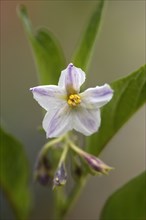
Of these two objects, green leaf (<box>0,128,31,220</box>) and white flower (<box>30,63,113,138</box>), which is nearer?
white flower (<box>30,63,113,138</box>)

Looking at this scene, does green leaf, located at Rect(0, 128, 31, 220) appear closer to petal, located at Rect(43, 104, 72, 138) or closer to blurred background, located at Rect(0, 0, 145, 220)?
petal, located at Rect(43, 104, 72, 138)

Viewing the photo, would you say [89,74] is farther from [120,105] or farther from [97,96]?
[97,96]

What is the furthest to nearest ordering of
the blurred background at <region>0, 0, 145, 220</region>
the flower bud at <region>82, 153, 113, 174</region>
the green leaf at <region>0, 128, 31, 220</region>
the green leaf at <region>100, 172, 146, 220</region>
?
1. the blurred background at <region>0, 0, 145, 220</region>
2. the green leaf at <region>0, 128, 31, 220</region>
3. the green leaf at <region>100, 172, 146, 220</region>
4. the flower bud at <region>82, 153, 113, 174</region>

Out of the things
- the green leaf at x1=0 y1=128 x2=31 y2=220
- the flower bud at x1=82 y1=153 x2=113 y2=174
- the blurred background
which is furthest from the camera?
the blurred background

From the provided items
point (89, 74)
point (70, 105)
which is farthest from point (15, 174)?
point (89, 74)

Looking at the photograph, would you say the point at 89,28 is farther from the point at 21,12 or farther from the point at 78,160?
the point at 78,160

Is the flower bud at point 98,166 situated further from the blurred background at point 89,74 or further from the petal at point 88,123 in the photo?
the blurred background at point 89,74

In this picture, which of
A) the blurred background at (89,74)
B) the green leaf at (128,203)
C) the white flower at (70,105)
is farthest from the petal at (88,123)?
the blurred background at (89,74)

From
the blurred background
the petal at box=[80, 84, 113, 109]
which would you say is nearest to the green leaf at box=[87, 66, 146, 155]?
the petal at box=[80, 84, 113, 109]
